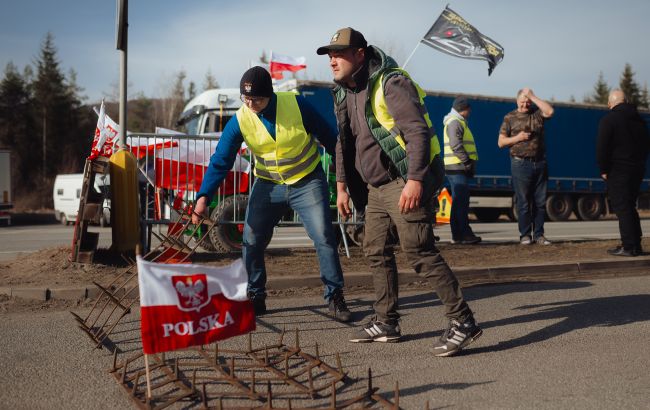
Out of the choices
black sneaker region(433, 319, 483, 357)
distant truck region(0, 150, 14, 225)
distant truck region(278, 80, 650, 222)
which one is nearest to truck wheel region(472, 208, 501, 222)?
distant truck region(278, 80, 650, 222)

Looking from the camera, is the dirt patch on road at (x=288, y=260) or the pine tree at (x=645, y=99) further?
the pine tree at (x=645, y=99)

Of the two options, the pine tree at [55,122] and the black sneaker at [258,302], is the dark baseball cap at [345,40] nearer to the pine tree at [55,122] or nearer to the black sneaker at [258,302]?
the black sneaker at [258,302]

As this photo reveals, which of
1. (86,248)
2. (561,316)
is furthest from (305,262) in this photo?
(561,316)

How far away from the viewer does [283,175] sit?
5664mm

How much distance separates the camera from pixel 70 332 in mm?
5102

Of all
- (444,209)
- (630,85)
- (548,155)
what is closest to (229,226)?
(444,209)

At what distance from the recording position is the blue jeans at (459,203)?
32.6 ft

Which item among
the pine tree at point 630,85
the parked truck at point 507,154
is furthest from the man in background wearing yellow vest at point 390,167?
the pine tree at point 630,85

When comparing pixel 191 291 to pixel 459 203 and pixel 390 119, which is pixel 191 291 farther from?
pixel 459 203

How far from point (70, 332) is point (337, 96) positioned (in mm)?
2613

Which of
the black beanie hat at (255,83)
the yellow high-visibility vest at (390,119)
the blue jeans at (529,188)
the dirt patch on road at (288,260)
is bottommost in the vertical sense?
the dirt patch on road at (288,260)

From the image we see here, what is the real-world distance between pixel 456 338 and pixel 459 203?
18.7 ft

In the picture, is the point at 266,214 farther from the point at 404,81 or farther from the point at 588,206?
the point at 588,206

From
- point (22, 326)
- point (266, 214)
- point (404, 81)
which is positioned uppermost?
point (404, 81)
